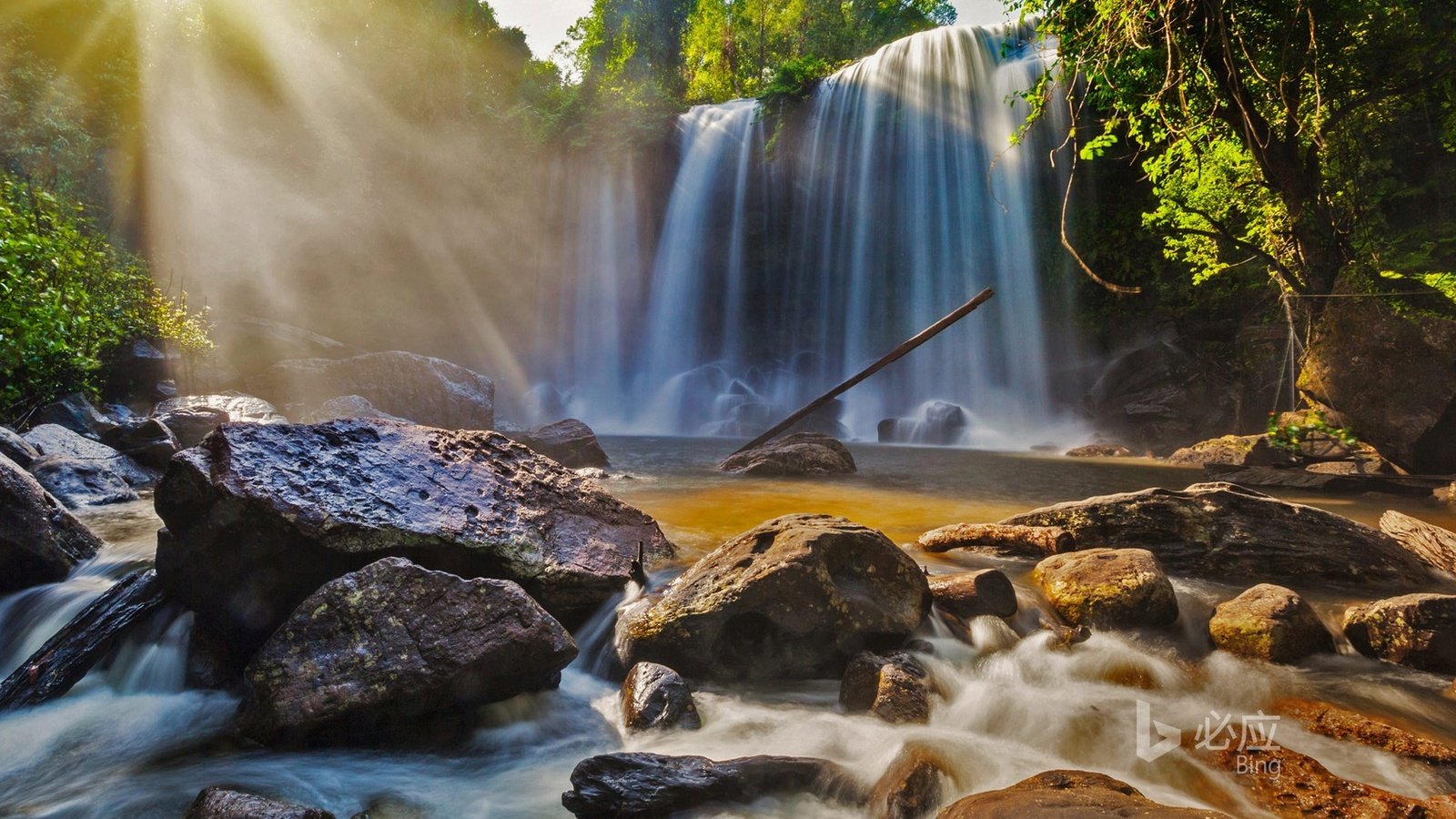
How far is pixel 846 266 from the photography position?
24875 mm

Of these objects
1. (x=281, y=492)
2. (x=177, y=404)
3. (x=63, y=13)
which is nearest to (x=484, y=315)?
(x=63, y=13)

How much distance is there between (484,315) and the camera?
1116 inches

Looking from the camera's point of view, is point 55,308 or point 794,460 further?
point 794,460

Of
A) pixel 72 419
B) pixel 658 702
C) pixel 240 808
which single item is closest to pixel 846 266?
pixel 72 419

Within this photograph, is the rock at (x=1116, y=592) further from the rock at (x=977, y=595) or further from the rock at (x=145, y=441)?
the rock at (x=145, y=441)

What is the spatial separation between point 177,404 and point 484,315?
18717 millimetres

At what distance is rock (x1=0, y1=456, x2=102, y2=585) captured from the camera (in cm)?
418

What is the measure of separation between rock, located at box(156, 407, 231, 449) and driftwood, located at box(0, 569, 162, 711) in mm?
6749

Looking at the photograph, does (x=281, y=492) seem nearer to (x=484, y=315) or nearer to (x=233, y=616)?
(x=233, y=616)

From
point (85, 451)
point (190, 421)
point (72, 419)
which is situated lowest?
point (85, 451)

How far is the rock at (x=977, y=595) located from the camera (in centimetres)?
399

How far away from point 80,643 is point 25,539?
57.5 inches

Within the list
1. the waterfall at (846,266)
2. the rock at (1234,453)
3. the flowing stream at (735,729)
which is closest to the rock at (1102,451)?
the rock at (1234,453)

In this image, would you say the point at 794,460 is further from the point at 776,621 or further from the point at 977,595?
the point at 776,621
